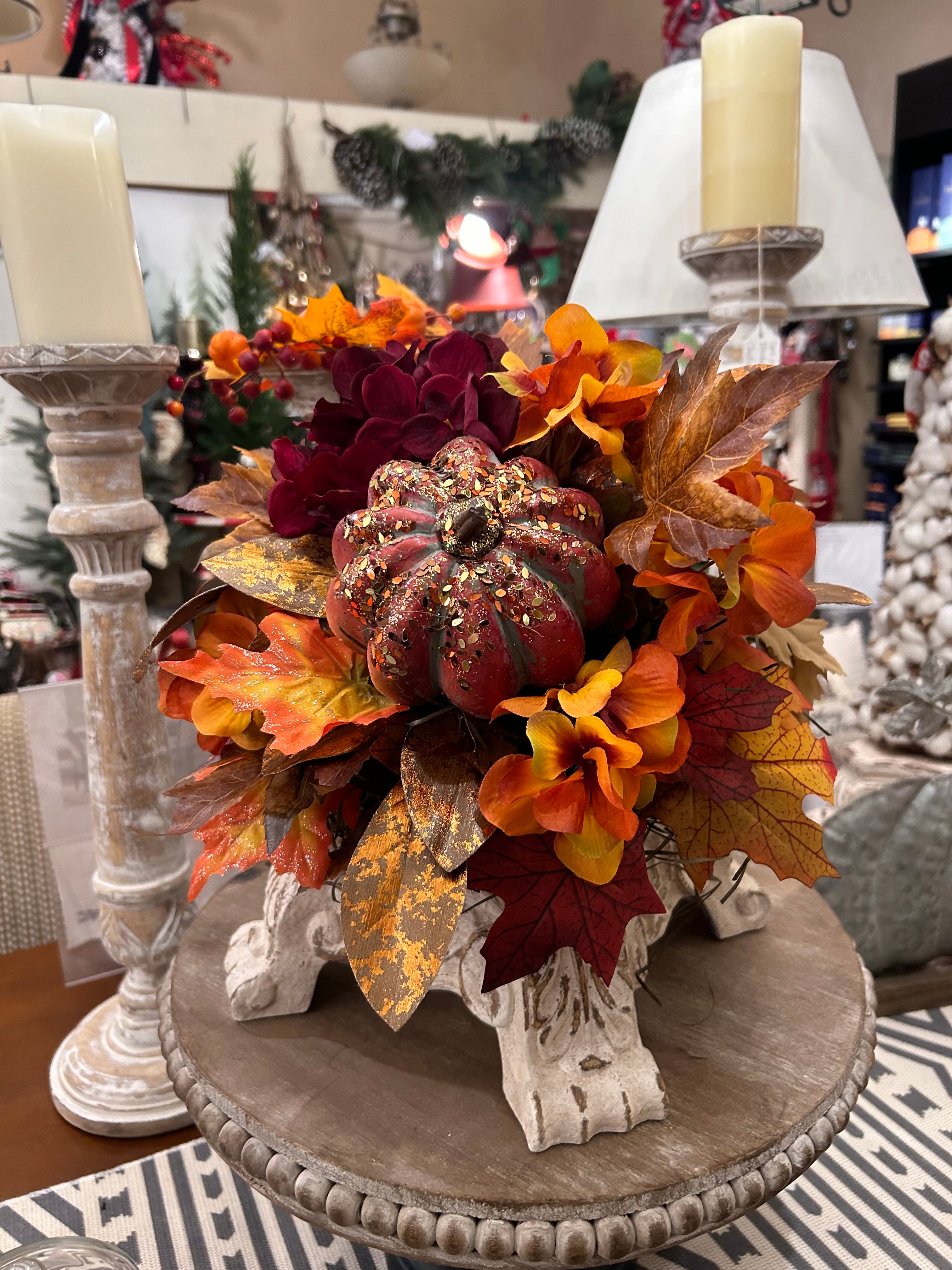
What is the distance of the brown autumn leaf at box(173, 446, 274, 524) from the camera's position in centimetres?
51

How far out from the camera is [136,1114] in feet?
2.16

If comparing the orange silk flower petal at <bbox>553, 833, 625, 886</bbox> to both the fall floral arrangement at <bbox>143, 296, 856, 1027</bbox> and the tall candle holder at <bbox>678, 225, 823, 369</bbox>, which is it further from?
the tall candle holder at <bbox>678, 225, 823, 369</bbox>

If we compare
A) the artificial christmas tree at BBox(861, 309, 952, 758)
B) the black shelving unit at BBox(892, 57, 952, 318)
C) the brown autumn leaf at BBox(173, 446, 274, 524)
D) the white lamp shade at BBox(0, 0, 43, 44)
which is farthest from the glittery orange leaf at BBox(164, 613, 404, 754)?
the black shelving unit at BBox(892, 57, 952, 318)

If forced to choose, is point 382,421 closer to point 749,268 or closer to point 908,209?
point 749,268

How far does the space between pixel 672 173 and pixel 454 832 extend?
0.84 metres

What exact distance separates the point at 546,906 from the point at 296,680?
0.15 meters

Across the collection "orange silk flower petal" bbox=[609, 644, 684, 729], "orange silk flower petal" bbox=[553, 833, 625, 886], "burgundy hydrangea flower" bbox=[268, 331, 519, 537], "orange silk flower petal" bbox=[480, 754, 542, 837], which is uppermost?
"burgundy hydrangea flower" bbox=[268, 331, 519, 537]

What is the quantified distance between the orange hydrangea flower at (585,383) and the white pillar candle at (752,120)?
0.88 feet

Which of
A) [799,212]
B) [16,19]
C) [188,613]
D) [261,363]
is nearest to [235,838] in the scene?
[188,613]

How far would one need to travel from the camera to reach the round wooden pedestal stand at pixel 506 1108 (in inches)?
14.8

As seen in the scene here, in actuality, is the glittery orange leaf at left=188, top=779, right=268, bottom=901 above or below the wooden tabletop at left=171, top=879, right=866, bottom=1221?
above

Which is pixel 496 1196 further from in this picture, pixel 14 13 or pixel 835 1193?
pixel 14 13

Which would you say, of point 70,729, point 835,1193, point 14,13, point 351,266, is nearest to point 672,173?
point 70,729

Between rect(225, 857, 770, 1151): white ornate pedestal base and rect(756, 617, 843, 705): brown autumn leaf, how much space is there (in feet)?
0.43
